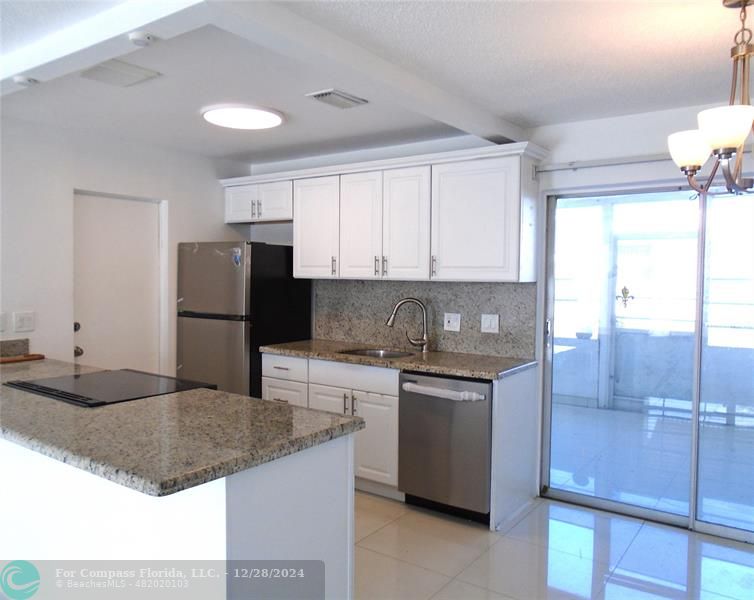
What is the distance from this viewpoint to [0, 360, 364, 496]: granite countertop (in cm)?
143

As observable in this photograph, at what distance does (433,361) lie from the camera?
3418 millimetres

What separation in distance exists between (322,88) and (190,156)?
1.95m

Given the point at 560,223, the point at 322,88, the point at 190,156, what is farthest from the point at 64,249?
the point at 560,223

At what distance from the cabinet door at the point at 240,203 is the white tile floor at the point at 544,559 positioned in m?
2.38

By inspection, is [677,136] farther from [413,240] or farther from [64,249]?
[64,249]

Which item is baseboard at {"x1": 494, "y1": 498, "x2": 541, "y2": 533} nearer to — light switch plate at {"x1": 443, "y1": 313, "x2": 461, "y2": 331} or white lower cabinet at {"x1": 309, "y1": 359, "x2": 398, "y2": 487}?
white lower cabinet at {"x1": 309, "y1": 359, "x2": 398, "y2": 487}

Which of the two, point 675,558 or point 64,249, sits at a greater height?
point 64,249

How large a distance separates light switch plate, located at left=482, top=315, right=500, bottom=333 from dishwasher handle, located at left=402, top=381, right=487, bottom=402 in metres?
0.69

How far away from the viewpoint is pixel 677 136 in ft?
6.24

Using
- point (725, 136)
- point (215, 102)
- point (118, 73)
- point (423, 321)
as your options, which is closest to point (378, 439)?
point (423, 321)

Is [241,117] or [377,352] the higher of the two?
[241,117]

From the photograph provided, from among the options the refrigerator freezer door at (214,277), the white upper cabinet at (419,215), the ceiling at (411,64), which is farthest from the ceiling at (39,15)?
the white upper cabinet at (419,215)

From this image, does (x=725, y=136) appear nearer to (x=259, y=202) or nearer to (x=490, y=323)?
(x=490, y=323)

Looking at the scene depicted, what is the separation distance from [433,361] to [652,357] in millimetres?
1278
